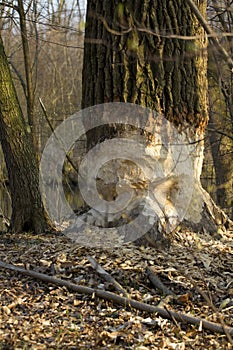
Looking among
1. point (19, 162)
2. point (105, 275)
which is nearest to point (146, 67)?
point (19, 162)

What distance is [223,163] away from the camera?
9.70 m

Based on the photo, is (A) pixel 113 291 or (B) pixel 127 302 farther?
(A) pixel 113 291

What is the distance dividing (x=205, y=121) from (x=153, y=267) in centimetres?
168

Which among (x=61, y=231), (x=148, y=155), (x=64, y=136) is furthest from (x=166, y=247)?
(x=64, y=136)

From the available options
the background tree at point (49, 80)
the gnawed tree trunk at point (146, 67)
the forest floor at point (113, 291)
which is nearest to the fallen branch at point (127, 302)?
the forest floor at point (113, 291)

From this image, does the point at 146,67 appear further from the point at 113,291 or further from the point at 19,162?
the point at 113,291

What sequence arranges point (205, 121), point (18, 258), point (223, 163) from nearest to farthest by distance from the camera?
point (18, 258)
point (205, 121)
point (223, 163)

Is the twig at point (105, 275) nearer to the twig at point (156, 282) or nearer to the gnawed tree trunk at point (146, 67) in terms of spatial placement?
the twig at point (156, 282)

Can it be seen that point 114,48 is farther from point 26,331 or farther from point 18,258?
point 26,331

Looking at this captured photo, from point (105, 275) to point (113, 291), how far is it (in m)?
0.17

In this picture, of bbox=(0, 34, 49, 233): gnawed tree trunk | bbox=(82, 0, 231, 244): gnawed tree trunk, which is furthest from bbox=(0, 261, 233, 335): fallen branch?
bbox=(0, 34, 49, 233): gnawed tree trunk

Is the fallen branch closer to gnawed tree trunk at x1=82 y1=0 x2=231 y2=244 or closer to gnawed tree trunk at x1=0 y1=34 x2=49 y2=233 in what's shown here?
gnawed tree trunk at x1=82 y1=0 x2=231 y2=244

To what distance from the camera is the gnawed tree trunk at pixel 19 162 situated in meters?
5.63

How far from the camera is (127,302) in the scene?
3.84 metres
